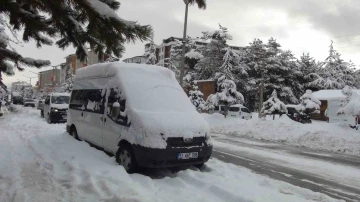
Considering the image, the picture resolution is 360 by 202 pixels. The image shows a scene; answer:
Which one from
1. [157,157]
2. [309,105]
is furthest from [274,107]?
[157,157]

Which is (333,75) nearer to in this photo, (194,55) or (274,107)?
(194,55)

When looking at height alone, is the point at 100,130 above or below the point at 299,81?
below

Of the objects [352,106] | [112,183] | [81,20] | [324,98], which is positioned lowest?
[112,183]

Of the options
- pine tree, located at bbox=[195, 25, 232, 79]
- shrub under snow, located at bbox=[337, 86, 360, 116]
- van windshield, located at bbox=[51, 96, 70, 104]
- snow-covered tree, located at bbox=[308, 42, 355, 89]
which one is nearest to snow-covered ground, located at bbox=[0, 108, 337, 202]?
shrub under snow, located at bbox=[337, 86, 360, 116]

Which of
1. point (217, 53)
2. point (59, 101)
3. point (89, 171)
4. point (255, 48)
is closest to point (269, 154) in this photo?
point (89, 171)

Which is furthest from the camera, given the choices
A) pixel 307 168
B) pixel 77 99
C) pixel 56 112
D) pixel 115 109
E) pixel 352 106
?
pixel 56 112

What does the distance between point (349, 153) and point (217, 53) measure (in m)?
30.1

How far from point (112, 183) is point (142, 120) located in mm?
1560

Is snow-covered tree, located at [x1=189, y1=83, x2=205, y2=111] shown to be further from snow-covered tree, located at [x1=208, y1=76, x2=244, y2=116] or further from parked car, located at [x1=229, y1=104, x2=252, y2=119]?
parked car, located at [x1=229, y1=104, x2=252, y2=119]

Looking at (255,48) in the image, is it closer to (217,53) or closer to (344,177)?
(217,53)

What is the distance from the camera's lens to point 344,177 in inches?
310

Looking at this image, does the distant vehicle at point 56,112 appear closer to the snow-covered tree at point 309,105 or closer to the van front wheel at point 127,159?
the van front wheel at point 127,159

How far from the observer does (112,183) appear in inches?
211

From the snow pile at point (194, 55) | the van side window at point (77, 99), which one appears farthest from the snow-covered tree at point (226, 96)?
the snow pile at point (194, 55)
